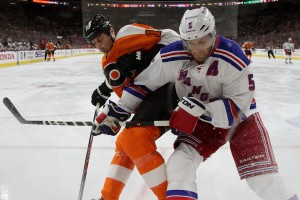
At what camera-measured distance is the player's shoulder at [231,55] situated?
1.33 metres

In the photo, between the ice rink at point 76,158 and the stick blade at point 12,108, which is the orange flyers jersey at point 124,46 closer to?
the ice rink at point 76,158

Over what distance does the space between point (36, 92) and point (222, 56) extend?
4.51 meters

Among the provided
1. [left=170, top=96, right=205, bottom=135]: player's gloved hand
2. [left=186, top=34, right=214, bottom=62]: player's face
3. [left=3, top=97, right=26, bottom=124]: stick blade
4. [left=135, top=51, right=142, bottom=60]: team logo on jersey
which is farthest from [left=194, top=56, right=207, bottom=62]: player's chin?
[left=3, top=97, right=26, bottom=124]: stick blade

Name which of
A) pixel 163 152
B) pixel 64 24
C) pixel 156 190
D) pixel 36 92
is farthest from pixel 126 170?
pixel 64 24

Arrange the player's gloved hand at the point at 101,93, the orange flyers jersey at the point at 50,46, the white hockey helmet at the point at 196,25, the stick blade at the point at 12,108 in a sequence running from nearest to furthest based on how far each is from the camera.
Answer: the white hockey helmet at the point at 196,25, the player's gloved hand at the point at 101,93, the stick blade at the point at 12,108, the orange flyers jersey at the point at 50,46

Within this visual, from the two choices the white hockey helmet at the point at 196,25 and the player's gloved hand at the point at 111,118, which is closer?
the white hockey helmet at the point at 196,25

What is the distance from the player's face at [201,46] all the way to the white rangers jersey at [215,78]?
0.03m

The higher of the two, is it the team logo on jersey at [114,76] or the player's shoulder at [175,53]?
the player's shoulder at [175,53]

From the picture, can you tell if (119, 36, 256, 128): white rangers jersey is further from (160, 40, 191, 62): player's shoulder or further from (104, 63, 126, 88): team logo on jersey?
(104, 63, 126, 88): team logo on jersey

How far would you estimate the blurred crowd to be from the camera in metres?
21.8

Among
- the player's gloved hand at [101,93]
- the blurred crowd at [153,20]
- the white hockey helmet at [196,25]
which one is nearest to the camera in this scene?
the white hockey helmet at [196,25]

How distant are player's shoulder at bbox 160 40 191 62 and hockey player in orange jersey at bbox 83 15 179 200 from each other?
6.6 inches

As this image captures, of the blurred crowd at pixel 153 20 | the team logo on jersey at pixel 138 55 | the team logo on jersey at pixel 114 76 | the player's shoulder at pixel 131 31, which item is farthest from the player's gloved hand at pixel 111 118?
the blurred crowd at pixel 153 20

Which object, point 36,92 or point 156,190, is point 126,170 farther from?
point 36,92
